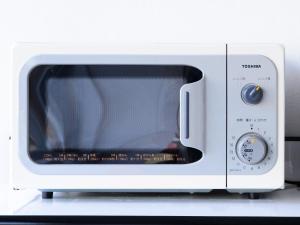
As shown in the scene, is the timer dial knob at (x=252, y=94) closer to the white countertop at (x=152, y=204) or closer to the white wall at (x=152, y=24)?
the white countertop at (x=152, y=204)

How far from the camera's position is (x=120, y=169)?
87 centimetres

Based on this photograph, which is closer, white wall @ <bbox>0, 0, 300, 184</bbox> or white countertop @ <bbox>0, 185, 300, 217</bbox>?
white countertop @ <bbox>0, 185, 300, 217</bbox>

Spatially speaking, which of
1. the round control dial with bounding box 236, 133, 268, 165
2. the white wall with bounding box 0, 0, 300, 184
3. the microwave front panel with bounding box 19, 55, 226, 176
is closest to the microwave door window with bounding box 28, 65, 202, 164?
the microwave front panel with bounding box 19, 55, 226, 176

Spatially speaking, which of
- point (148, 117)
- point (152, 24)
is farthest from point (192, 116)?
point (152, 24)

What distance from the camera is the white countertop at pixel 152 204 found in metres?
0.77

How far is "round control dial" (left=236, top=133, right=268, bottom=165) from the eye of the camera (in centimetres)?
85

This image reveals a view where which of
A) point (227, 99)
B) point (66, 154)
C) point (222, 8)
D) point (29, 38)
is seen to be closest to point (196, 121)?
point (227, 99)

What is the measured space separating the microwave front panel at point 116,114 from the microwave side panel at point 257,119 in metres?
0.02

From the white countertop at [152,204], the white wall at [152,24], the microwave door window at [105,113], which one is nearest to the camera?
the white countertop at [152,204]

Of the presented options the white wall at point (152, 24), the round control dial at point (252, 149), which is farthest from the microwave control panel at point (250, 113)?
the white wall at point (152, 24)

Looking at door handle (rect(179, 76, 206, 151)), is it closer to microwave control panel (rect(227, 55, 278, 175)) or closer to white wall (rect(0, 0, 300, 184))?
microwave control panel (rect(227, 55, 278, 175))

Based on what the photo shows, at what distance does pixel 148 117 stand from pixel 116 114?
0.06 metres

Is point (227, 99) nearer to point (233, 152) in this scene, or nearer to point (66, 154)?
point (233, 152)

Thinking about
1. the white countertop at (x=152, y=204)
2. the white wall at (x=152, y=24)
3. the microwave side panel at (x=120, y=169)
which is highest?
the white wall at (x=152, y=24)
